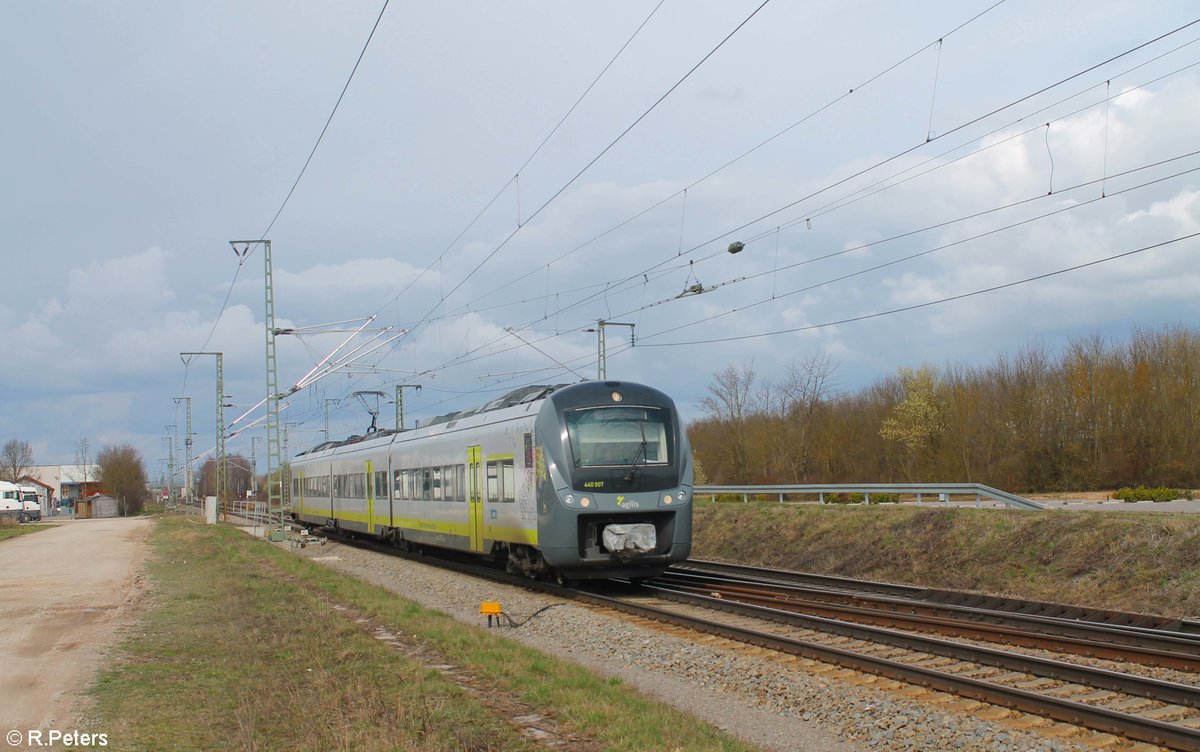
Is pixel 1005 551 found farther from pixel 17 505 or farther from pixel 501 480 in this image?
pixel 17 505

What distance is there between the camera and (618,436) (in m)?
16.5

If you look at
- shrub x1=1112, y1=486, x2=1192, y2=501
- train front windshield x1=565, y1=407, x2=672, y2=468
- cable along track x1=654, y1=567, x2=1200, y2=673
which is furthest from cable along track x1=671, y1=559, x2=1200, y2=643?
shrub x1=1112, y1=486, x2=1192, y2=501

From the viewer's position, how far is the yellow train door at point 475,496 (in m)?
19.5

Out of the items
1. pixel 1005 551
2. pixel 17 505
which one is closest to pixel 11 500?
pixel 17 505

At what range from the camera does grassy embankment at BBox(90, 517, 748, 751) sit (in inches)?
292

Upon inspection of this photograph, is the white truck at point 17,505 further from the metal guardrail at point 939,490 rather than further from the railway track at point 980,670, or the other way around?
the railway track at point 980,670

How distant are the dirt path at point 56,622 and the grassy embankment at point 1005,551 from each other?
45.7ft

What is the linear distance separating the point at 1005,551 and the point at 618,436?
7957 mm

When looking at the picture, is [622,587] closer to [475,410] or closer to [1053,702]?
[475,410]

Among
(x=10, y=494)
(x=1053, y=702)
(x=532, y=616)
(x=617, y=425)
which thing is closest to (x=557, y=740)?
(x=1053, y=702)

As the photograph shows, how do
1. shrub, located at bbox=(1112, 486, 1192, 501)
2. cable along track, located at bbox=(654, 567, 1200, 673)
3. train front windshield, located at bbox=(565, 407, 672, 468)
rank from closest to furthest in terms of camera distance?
cable along track, located at bbox=(654, 567, 1200, 673) → train front windshield, located at bbox=(565, 407, 672, 468) → shrub, located at bbox=(1112, 486, 1192, 501)

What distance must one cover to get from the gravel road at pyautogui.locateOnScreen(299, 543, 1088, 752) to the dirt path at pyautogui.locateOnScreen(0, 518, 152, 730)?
16.8 feet

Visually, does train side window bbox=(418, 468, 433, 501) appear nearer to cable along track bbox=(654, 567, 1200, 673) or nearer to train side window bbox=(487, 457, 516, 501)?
train side window bbox=(487, 457, 516, 501)

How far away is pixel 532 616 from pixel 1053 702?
8.31 meters
